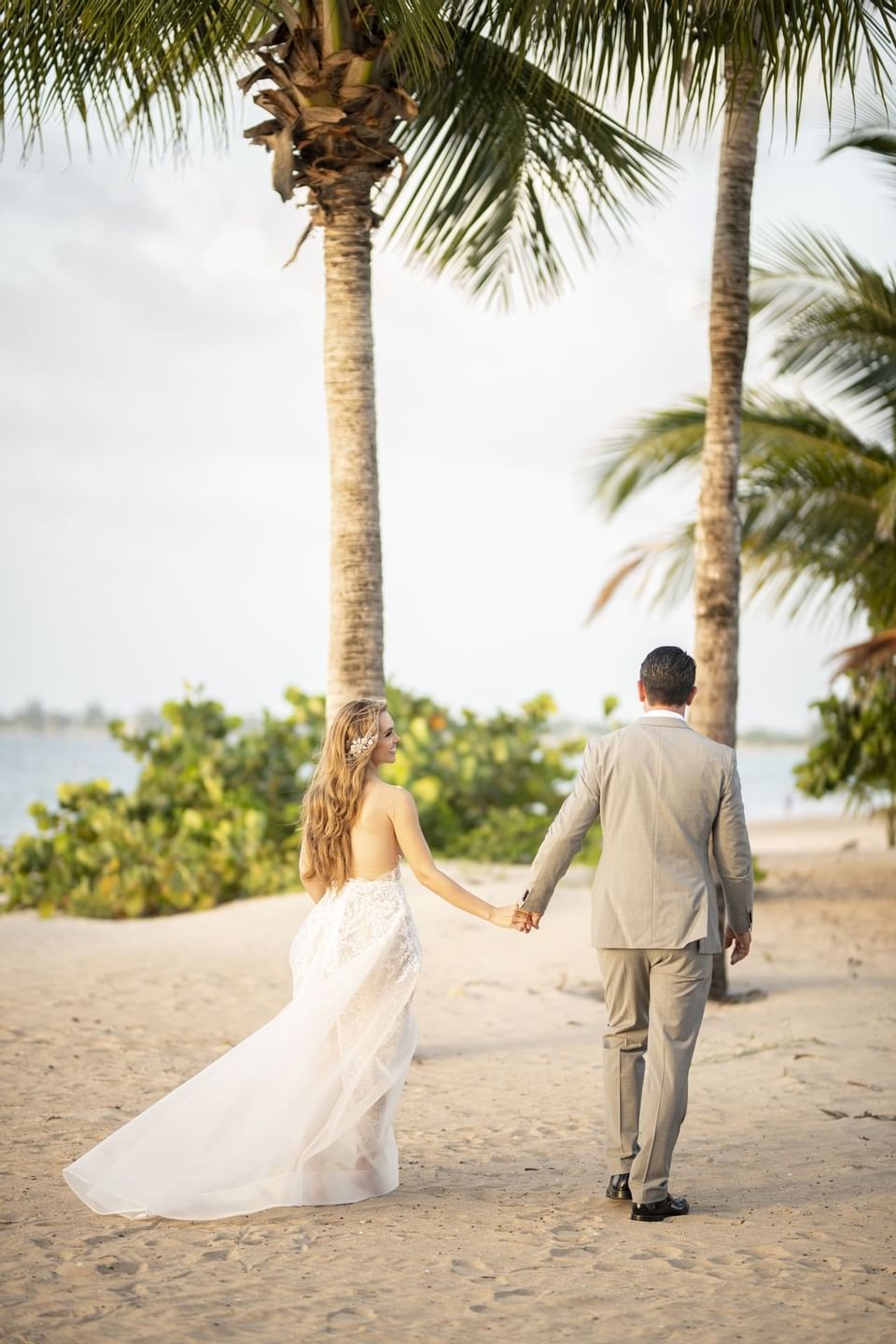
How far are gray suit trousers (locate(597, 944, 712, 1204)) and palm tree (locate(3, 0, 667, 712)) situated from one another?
2.99m

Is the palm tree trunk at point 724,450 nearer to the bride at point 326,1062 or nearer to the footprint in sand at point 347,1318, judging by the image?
the bride at point 326,1062

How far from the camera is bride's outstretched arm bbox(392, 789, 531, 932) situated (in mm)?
4578

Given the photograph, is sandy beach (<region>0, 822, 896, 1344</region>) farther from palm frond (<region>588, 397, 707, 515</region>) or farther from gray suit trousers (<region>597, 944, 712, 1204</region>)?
palm frond (<region>588, 397, 707, 515</region>)

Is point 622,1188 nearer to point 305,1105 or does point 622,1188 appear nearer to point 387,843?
point 305,1105

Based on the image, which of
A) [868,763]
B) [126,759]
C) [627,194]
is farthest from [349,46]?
[126,759]

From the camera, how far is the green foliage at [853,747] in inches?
499

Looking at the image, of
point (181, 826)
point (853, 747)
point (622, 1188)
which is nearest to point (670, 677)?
point (622, 1188)

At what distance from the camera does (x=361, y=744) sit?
459 centimetres

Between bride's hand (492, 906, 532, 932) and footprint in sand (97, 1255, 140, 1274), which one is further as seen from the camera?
bride's hand (492, 906, 532, 932)

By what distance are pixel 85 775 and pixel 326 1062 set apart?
5268cm

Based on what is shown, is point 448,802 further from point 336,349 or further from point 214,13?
point 214,13

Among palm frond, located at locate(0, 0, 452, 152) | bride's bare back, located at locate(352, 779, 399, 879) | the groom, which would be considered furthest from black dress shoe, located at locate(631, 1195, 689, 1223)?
palm frond, located at locate(0, 0, 452, 152)

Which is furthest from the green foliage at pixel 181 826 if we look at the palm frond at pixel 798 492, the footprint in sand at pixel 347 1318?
the footprint in sand at pixel 347 1318

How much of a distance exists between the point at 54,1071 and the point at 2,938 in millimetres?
4229
